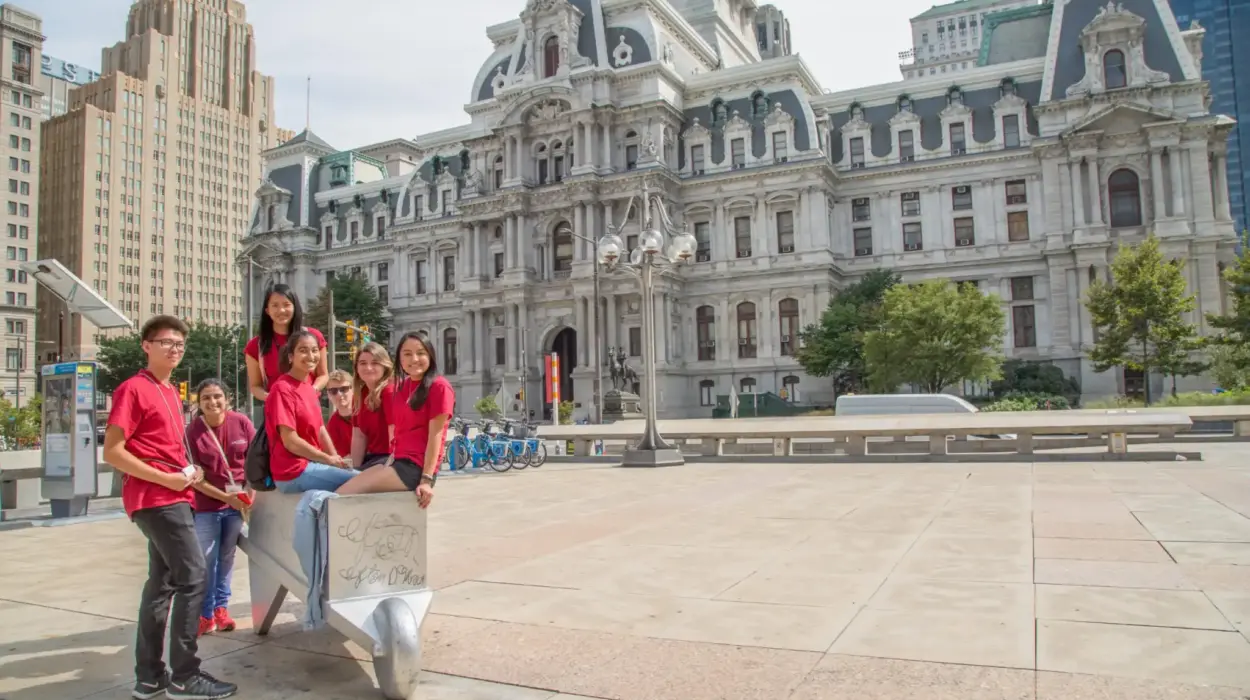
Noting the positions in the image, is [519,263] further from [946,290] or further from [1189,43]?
[1189,43]

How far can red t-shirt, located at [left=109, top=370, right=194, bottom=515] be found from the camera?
4.99 meters

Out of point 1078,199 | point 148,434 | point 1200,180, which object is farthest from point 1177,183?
point 148,434

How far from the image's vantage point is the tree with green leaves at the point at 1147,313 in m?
37.2

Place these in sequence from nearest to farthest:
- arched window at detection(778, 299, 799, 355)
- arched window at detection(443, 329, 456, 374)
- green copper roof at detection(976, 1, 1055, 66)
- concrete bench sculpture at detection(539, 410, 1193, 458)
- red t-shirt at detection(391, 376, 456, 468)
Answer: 1. red t-shirt at detection(391, 376, 456, 468)
2. concrete bench sculpture at detection(539, 410, 1193, 458)
3. arched window at detection(778, 299, 799, 355)
4. green copper roof at detection(976, 1, 1055, 66)
5. arched window at detection(443, 329, 456, 374)

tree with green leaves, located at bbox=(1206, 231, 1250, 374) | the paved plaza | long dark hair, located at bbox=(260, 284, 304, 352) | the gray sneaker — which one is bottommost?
the paved plaza

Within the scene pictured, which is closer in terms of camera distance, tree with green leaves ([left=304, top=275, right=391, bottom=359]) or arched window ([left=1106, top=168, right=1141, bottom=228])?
arched window ([left=1106, top=168, right=1141, bottom=228])

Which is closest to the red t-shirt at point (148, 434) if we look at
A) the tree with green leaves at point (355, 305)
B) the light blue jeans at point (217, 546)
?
the light blue jeans at point (217, 546)

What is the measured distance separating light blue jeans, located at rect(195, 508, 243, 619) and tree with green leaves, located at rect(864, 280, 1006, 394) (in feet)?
118

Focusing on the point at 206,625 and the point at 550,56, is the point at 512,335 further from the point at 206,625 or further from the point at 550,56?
the point at 206,625

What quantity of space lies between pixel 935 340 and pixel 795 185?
16755 mm

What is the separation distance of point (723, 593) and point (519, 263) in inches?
1983

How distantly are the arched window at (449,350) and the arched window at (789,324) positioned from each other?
1014 inches

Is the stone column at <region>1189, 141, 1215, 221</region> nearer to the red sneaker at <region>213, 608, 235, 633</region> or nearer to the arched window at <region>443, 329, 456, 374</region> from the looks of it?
the arched window at <region>443, 329, 456, 374</region>

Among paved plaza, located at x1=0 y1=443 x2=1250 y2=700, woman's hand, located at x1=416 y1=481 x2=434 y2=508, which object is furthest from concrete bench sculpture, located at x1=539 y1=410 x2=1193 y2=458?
woman's hand, located at x1=416 y1=481 x2=434 y2=508
